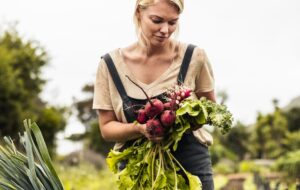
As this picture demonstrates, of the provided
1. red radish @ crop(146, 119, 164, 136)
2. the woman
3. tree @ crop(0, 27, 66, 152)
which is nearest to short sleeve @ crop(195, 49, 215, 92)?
the woman

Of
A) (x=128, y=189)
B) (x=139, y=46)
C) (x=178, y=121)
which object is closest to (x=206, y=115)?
(x=178, y=121)

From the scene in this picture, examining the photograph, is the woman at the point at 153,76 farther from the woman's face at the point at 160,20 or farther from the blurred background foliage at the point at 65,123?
the blurred background foliage at the point at 65,123

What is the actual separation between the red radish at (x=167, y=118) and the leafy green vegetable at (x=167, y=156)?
0.07ft

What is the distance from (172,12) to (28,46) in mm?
28154

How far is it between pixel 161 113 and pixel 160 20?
0.47 meters

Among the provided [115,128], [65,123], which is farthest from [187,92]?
[65,123]

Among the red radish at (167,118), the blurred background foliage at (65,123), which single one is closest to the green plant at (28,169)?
the red radish at (167,118)

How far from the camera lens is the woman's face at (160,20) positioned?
2957mm

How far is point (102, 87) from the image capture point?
10.5 feet

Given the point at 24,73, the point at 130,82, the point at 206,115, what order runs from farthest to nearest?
the point at 24,73 < the point at 130,82 < the point at 206,115

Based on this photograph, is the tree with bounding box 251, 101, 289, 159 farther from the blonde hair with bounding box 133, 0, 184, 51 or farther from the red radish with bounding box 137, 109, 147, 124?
the red radish with bounding box 137, 109, 147, 124

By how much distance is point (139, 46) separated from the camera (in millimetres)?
3268

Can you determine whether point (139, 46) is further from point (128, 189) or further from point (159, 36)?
point (128, 189)

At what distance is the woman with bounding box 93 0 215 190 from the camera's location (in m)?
3.00
